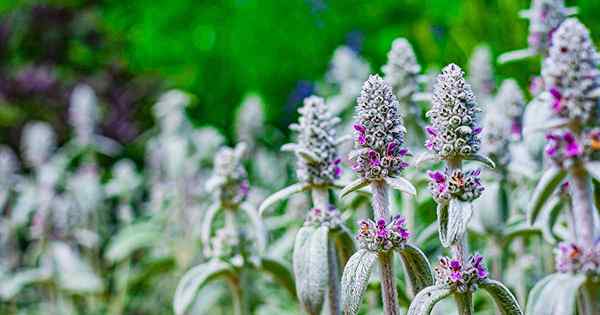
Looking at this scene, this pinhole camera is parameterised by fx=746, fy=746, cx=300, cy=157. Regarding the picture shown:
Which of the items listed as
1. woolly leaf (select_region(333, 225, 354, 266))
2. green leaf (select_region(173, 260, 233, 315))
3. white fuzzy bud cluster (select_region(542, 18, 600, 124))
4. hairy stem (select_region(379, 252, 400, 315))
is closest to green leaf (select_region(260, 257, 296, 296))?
green leaf (select_region(173, 260, 233, 315))

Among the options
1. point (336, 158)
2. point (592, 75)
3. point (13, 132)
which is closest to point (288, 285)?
point (336, 158)

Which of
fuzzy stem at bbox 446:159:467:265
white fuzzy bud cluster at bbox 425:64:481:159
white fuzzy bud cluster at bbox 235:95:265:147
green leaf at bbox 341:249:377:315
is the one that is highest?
white fuzzy bud cluster at bbox 235:95:265:147

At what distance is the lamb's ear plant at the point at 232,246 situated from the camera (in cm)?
227

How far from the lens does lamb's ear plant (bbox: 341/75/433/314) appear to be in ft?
4.82

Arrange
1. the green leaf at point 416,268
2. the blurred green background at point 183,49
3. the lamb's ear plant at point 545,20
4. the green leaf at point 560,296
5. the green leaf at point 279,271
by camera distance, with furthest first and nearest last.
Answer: the blurred green background at point 183,49, the green leaf at point 279,271, the lamb's ear plant at point 545,20, the green leaf at point 416,268, the green leaf at point 560,296

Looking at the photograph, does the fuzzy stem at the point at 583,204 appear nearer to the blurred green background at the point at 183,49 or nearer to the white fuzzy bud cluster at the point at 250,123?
the white fuzzy bud cluster at the point at 250,123

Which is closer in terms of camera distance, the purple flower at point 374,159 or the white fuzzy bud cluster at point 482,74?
the purple flower at point 374,159

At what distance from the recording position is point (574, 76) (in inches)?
53.8

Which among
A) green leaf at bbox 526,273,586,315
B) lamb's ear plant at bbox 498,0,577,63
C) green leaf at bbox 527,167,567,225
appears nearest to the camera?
green leaf at bbox 526,273,586,315

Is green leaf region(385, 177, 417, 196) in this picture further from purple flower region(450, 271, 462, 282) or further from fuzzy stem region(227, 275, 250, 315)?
fuzzy stem region(227, 275, 250, 315)

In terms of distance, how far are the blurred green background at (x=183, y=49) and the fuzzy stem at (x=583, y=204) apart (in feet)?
13.1

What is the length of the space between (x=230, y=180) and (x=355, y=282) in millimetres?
898

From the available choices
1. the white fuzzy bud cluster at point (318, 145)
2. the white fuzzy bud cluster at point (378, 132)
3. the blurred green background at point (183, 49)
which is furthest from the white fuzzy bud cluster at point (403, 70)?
the blurred green background at point (183, 49)

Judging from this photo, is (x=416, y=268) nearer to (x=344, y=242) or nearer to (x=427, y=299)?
(x=427, y=299)
